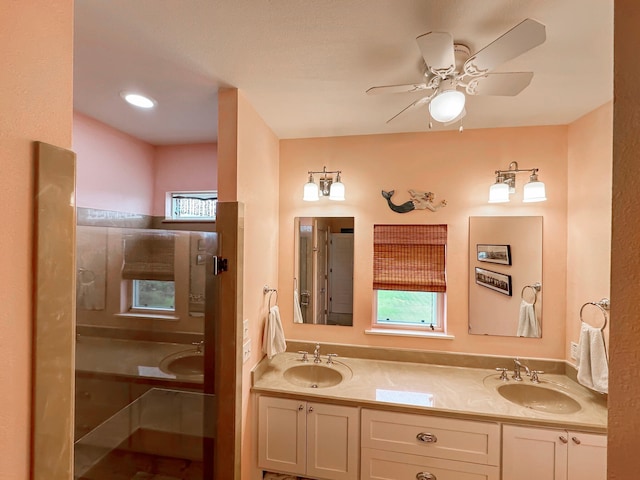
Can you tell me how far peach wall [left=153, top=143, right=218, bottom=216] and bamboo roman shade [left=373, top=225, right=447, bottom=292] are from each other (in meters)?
1.49

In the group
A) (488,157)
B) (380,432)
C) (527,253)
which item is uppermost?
(488,157)

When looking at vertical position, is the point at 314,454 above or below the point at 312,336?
below

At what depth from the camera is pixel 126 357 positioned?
1.65 metres

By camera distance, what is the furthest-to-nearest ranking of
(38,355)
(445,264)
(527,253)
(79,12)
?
(445,264)
(527,253)
(79,12)
(38,355)

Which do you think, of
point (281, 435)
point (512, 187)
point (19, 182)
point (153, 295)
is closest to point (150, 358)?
point (153, 295)

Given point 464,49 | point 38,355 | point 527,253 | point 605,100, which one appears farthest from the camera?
point 527,253

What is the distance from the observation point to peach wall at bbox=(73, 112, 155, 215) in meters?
1.90

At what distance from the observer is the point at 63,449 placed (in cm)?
68

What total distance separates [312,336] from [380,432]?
846mm

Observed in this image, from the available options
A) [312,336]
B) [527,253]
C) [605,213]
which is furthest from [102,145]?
[605,213]

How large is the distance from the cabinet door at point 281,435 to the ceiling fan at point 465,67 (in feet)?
5.76

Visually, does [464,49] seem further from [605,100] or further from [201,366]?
[201,366]

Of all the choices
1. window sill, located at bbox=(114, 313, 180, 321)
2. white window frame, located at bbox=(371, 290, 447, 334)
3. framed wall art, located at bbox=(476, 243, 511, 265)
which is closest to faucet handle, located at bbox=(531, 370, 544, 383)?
white window frame, located at bbox=(371, 290, 447, 334)

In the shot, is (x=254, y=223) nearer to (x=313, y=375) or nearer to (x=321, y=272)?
(x=321, y=272)
